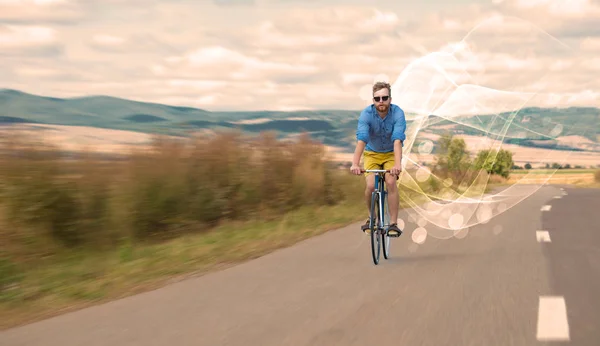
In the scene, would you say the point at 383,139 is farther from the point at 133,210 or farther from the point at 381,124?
the point at 133,210

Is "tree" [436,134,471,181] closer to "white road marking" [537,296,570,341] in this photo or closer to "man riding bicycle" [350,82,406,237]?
"man riding bicycle" [350,82,406,237]

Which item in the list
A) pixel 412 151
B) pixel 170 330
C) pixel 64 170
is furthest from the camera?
pixel 412 151

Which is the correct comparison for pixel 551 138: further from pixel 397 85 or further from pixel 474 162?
pixel 397 85

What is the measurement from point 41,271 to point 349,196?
14447mm

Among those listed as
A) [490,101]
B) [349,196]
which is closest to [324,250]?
[490,101]

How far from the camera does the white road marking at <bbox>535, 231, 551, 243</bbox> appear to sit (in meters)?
13.4

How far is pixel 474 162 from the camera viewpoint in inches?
626

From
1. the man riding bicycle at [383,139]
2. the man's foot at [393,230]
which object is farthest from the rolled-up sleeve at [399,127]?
the man's foot at [393,230]

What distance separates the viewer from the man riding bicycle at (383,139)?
390 inches

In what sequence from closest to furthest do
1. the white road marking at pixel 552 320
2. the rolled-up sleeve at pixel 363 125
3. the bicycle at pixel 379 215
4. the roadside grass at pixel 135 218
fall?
the white road marking at pixel 552 320
the roadside grass at pixel 135 218
the rolled-up sleeve at pixel 363 125
the bicycle at pixel 379 215

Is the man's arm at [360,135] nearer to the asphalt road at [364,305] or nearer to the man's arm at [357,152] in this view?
the man's arm at [357,152]

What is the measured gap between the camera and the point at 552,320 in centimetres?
670

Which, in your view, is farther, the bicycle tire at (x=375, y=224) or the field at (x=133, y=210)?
the bicycle tire at (x=375, y=224)

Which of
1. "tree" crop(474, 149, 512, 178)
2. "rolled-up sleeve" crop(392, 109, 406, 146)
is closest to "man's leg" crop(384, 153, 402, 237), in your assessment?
"rolled-up sleeve" crop(392, 109, 406, 146)
